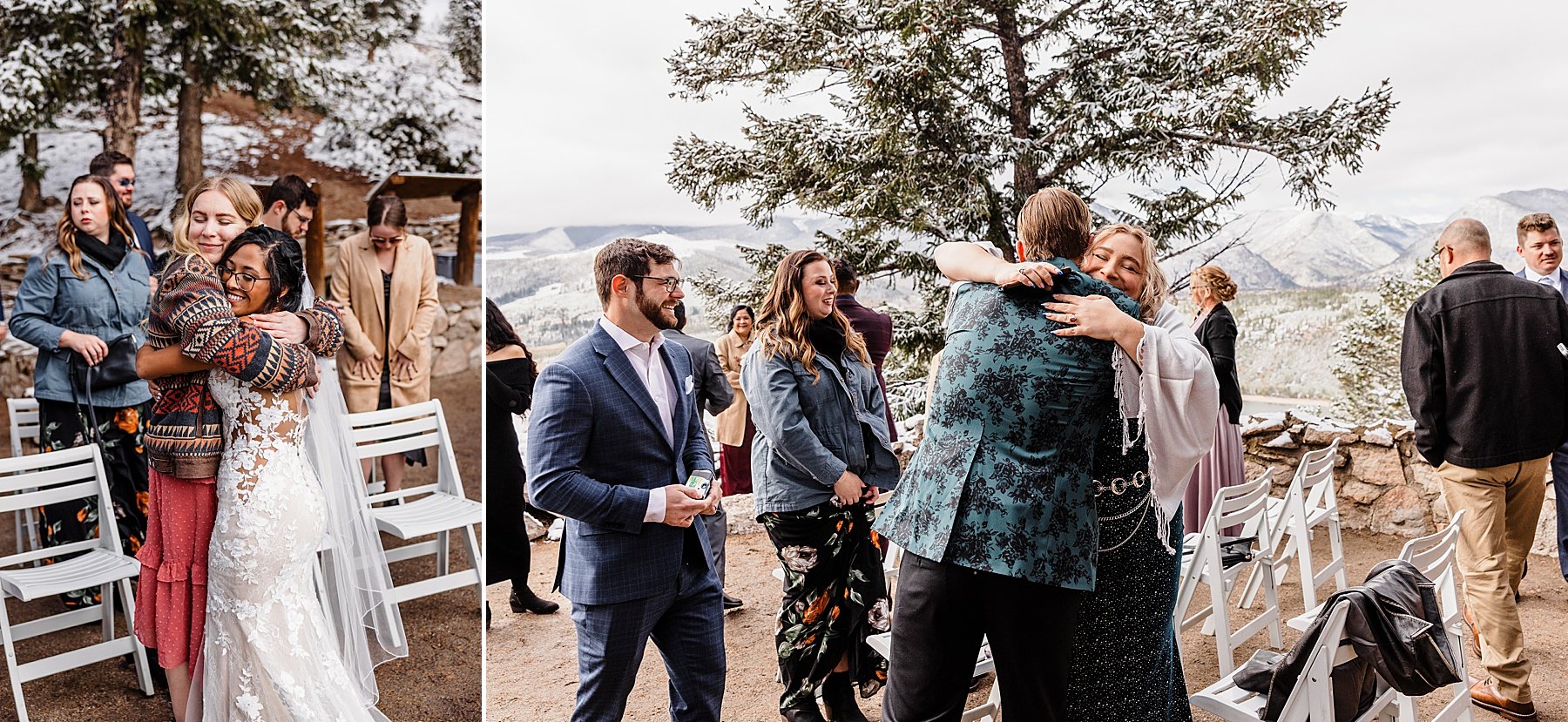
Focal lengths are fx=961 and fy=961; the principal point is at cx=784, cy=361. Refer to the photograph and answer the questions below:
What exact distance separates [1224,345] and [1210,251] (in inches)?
153

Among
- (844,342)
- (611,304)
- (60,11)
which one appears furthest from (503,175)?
(611,304)

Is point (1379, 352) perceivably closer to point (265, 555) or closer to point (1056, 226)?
point (1056, 226)

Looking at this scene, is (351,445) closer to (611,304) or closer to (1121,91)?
(611,304)

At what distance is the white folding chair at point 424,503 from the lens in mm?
3807

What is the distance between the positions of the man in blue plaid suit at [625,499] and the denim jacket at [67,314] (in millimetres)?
2617

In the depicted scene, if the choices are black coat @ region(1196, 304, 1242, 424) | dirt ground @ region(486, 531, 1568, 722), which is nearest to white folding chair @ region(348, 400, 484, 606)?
dirt ground @ region(486, 531, 1568, 722)

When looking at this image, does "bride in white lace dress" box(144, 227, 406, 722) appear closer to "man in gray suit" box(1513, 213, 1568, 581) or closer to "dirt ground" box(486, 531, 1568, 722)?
"dirt ground" box(486, 531, 1568, 722)

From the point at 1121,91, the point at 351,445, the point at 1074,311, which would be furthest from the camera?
the point at 1121,91

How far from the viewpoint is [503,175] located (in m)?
6.56

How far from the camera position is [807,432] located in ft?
9.39

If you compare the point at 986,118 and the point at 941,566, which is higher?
the point at 986,118

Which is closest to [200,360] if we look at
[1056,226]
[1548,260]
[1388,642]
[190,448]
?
[190,448]

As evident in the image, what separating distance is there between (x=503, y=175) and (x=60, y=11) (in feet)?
12.2

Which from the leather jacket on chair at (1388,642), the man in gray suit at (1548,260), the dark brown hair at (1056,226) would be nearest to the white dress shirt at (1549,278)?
the man in gray suit at (1548,260)
